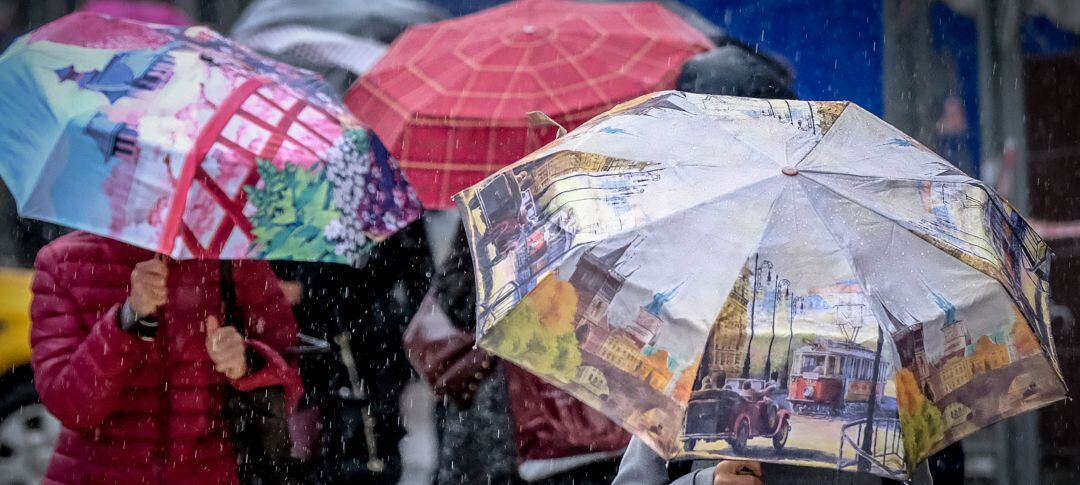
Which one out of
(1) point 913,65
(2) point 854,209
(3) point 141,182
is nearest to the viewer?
(2) point 854,209

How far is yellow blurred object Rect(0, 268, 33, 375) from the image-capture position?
6.77 m

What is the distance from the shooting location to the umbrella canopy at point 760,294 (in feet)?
8.99

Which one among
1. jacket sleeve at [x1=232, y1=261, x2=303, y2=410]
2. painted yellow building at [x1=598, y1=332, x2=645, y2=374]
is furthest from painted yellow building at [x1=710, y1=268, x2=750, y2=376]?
jacket sleeve at [x1=232, y1=261, x2=303, y2=410]

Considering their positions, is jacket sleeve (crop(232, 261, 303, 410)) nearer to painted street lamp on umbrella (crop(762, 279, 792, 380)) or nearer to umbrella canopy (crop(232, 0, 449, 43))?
painted street lamp on umbrella (crop(762, 279, 792, 380))

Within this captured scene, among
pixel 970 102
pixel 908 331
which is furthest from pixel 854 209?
pixel 970 102

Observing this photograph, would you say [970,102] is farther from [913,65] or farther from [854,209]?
[854,209]

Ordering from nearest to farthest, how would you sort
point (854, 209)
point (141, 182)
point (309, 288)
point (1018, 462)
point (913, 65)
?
1. point (854, 209)
2. point (141, 182)
3. point (309, 288)
4. point (1018, 462)
5. point (913, 65)

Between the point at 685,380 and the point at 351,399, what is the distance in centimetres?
223

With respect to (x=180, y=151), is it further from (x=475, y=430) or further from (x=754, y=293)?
(x=754, y=293)

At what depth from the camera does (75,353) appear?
3.72m

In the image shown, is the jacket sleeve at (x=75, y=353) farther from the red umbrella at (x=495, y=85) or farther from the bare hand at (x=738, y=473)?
the bare hand at (x=738, y=473)

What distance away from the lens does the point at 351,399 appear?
4.73 metres

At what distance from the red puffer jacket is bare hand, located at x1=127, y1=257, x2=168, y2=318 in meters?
0.08

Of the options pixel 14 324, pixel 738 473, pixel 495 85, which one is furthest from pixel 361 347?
pixel 14 324
